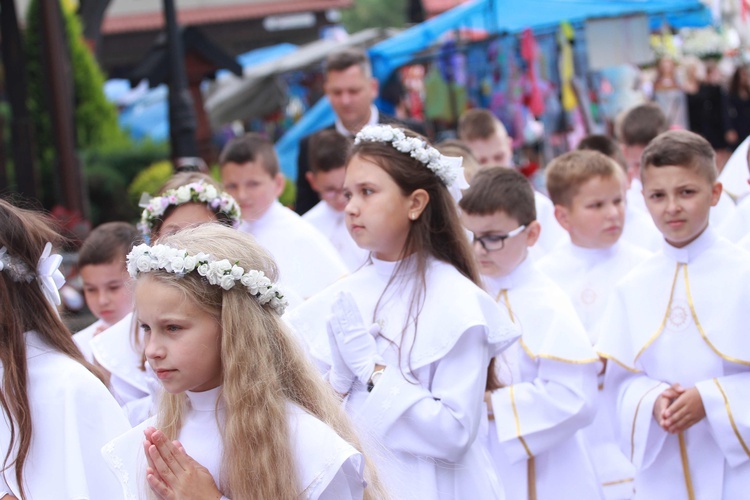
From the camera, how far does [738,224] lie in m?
5.82

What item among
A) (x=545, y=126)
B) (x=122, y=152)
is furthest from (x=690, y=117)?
(x=122, y=152)

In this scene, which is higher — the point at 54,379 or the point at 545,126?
the point at 54,379

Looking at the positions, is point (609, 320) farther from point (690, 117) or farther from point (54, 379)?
point (690, 117)

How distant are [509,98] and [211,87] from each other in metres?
13.0

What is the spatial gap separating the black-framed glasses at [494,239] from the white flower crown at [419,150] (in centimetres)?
76

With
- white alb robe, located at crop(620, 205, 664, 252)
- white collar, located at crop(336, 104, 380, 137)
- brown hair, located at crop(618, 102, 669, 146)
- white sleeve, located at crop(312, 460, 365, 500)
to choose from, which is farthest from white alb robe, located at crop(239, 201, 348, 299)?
white sleeve, located at crop(312, 460, 365, 500)

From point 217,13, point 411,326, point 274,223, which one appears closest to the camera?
point 411,326

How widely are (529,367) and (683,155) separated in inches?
45.6

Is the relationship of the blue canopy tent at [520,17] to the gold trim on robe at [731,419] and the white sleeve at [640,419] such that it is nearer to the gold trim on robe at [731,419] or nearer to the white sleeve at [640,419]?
the white sleeve at [640,419]

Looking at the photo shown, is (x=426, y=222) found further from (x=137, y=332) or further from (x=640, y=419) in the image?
(x=137, y=332)

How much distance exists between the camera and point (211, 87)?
24.3 metres

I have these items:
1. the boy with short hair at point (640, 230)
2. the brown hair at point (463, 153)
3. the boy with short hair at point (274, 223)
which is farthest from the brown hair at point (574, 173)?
the boy with short hair at point (274, 223)

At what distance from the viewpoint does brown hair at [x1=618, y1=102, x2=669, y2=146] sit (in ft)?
25.2

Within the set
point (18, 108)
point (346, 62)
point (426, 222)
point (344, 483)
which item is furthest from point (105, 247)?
point (18, 108)
